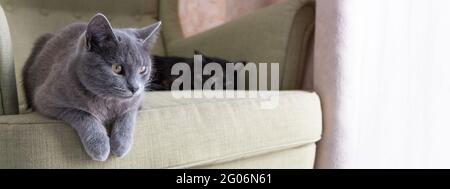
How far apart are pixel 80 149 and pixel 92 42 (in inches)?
8.1

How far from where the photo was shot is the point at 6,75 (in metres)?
0.87

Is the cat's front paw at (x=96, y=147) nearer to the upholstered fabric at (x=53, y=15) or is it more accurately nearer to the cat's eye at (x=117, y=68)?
the cat's eye at (x=117, y=68)

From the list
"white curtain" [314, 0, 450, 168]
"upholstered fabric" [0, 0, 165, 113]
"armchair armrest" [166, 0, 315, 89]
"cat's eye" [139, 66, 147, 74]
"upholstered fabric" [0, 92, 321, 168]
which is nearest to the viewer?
"upholstered fabric" [0, 92, 321, 168]

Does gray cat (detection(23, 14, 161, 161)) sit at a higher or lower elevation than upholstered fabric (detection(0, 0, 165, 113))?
lower

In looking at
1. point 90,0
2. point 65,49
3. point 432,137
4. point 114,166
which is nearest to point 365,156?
point 432,137

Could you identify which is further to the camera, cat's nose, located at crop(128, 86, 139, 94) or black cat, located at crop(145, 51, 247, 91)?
black cat, located at crop(145, 51, 247, 91)

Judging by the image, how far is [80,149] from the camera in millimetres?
792

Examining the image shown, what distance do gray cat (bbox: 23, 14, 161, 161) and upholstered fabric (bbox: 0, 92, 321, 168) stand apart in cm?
3

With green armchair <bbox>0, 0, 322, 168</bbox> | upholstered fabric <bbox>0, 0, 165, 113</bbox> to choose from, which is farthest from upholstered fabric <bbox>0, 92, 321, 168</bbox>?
upholstered fabric <bbox>0, 0, 165, 113</bbox>

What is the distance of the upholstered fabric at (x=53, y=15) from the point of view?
1487mm

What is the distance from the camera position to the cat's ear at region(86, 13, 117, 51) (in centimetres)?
79

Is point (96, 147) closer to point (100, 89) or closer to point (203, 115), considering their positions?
point (100, 89)

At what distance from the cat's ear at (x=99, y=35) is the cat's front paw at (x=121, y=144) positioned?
176mm

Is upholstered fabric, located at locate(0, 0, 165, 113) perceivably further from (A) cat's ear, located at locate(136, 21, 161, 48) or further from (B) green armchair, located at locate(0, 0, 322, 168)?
(A) cat's ear, located at locate(136, 21, 161, 48)
